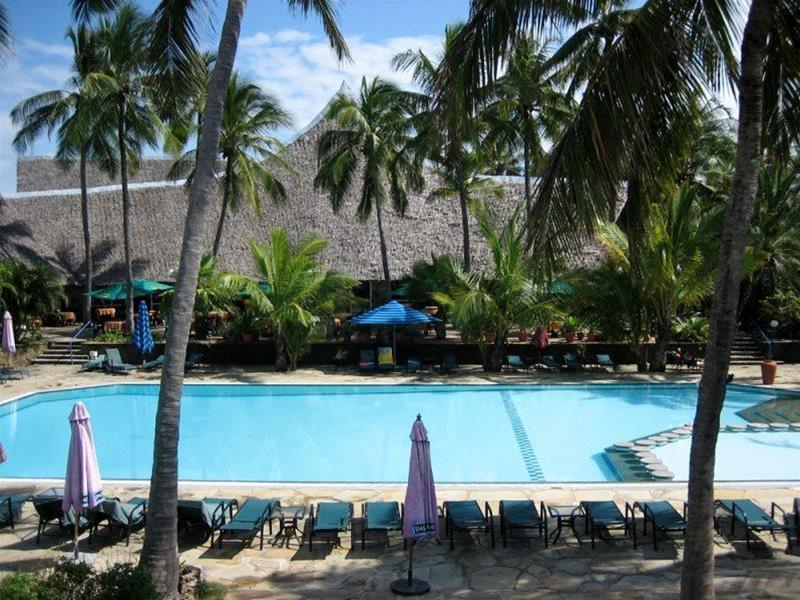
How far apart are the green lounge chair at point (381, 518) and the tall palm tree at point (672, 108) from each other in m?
3.11

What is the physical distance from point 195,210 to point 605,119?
130 inches

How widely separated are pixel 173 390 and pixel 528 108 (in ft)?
55.1

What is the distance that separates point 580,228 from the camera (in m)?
5.52

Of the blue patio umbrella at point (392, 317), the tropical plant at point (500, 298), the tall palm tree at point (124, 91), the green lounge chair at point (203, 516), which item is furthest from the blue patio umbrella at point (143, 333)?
the green lounge chair at point (203, 516)

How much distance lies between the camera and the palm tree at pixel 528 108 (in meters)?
19.3

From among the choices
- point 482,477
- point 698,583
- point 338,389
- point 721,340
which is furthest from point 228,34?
point 338,389

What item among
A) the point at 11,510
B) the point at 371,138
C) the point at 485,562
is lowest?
the point at 485,562

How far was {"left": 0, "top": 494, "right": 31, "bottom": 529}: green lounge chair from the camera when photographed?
7.81m

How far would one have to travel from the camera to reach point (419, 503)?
641cm

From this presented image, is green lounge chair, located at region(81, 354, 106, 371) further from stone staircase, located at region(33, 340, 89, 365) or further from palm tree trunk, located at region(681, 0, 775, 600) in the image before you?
palm tree trunk, located at region(681, 0, 775, 600)

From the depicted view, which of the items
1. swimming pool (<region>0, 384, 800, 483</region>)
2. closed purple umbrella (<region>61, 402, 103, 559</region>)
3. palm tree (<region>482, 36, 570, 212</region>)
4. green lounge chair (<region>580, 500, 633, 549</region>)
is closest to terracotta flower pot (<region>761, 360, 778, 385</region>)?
swimming pool (<region>0, 384, 800, 483</region>)

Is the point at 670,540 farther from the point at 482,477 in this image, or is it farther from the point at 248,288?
the point at 248,288

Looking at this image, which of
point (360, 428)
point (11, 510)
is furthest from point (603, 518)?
point (360, 428)

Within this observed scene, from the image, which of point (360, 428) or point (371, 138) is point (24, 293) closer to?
point (371, 138)
